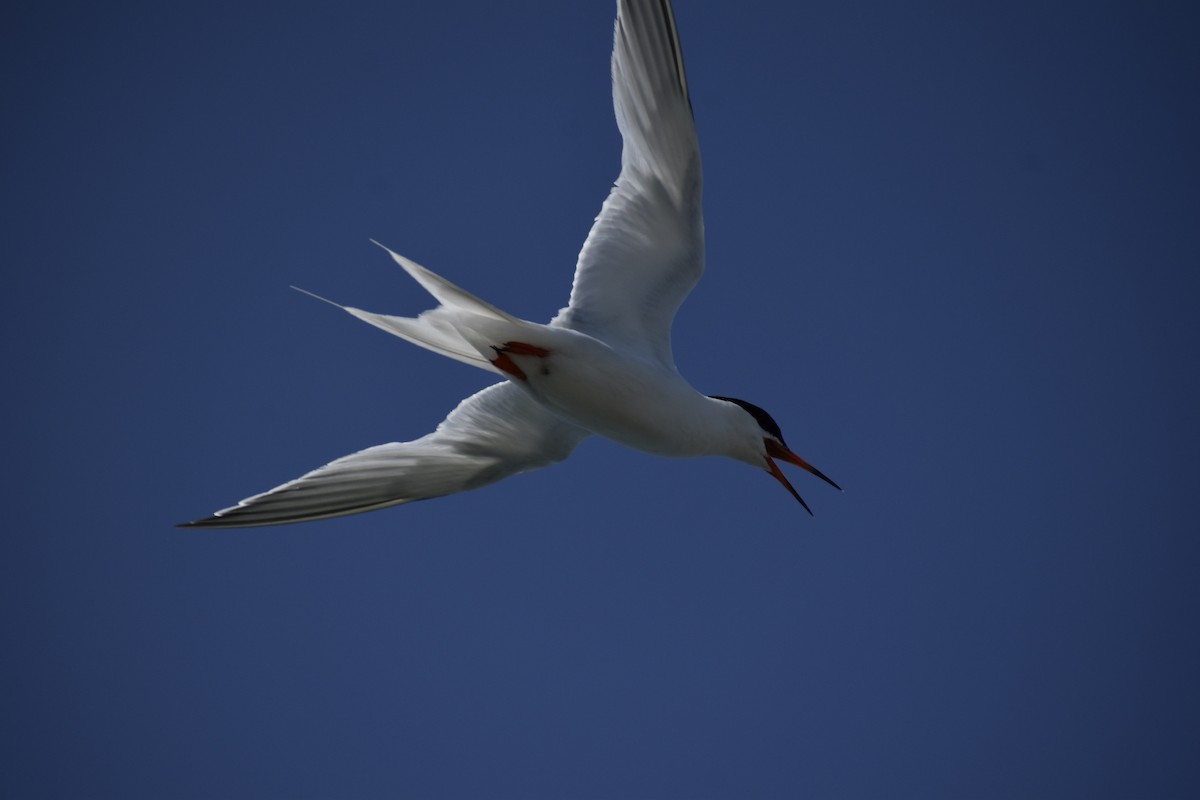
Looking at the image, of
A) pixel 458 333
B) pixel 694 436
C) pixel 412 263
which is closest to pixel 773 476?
pixel 694 436

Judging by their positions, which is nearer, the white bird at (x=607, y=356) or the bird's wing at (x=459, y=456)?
the white bird at (x=607, y=356)

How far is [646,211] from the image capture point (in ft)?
15.7

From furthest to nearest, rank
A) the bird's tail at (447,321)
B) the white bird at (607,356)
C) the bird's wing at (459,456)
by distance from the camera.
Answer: the bird's wing at (459,456)
the white bird at (607,356)
the bird's tail at (447,321)

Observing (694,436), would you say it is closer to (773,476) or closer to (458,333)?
(773,476)

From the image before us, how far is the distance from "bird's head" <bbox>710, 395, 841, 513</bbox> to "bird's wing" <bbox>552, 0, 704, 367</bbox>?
55cm

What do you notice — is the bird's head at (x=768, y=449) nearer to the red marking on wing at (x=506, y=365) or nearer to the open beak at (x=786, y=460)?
the open beak at (x=786, y=460)

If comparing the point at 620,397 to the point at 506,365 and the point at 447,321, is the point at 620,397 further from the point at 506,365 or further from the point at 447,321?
the point at 447,321

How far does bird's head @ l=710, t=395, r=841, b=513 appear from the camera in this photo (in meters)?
5.15

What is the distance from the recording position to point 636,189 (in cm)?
476

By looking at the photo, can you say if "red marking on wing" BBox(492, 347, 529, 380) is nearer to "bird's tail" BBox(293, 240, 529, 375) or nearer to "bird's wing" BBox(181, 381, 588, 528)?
"bird's tail" BBox(293, 240, 529, 375)

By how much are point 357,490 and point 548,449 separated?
97cm

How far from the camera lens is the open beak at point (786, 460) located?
5.25m

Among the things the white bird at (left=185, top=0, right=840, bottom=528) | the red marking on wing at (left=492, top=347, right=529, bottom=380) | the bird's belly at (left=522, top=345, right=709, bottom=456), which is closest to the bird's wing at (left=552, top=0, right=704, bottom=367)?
the white bird at (left=185, top=0, right=840, bottom=528)

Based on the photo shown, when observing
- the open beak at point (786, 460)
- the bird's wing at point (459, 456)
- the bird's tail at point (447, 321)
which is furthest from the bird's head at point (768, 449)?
the bird's tail at point (447, 321)
